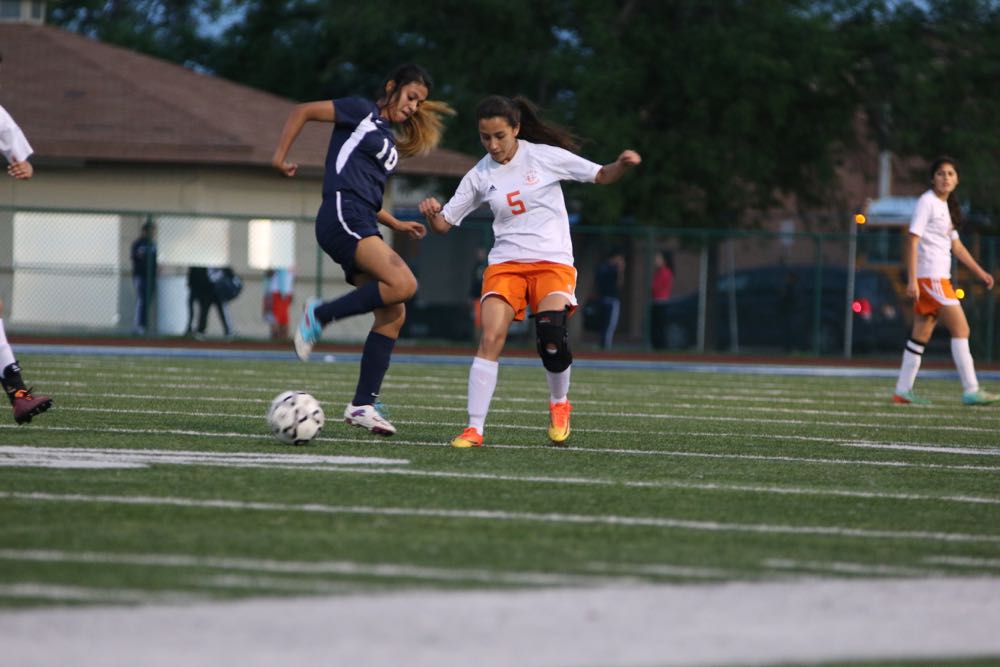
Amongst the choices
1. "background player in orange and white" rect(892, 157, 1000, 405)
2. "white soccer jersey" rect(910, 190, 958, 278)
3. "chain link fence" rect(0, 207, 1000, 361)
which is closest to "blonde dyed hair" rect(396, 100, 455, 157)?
"background player in orange and white" rect(892, 157, 1000, 405)

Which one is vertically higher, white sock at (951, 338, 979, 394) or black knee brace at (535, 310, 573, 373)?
black knee brace at (535, 310, 573, 373)

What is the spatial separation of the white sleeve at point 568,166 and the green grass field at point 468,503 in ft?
4.90

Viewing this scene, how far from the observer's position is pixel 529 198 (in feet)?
30.8

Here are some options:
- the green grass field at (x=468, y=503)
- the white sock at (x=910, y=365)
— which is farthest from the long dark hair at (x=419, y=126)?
the white sock at (x=910, y=365)

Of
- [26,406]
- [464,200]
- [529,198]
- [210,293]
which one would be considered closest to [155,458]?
[26,406]

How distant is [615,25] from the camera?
31.2 m

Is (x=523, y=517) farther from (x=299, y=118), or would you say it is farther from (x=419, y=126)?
(x=419, y=126)

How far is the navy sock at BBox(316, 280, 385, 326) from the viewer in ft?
30.2

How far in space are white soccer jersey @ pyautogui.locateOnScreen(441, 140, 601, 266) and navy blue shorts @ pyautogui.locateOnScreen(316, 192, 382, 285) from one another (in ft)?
1.68

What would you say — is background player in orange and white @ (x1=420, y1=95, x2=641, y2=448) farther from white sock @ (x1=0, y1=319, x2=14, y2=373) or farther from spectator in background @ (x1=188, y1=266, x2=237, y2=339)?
spectator in background @ (x1=188, y1=266, x2=237, y2=339)

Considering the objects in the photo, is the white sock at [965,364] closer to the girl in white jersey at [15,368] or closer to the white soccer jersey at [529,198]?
the white soccer jersey at [529,198]

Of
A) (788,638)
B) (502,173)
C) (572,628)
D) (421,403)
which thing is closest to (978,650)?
(788,638)

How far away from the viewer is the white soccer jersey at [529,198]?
9383mm

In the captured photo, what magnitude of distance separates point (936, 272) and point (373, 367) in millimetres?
6640
